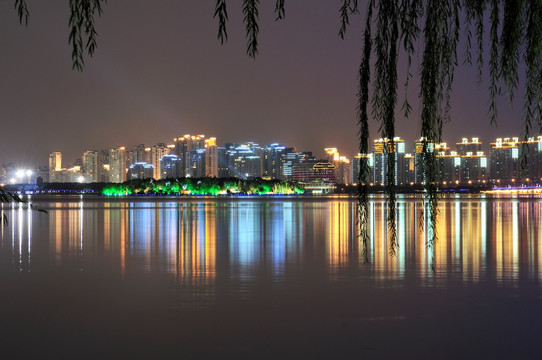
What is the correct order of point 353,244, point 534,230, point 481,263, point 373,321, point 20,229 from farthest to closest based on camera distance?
point 20,229, point 534,230, point 353,244, point 481,263, point 373,321

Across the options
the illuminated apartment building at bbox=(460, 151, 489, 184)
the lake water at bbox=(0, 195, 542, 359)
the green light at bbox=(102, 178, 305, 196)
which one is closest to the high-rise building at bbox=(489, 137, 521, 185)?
the lake water at bbox=(0, 195, 542, 359)

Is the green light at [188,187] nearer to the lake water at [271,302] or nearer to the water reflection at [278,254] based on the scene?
the water reflection at [278,254]

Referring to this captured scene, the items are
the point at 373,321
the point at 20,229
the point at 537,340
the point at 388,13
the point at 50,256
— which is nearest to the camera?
the point at 388,13

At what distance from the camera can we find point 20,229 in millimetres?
32688

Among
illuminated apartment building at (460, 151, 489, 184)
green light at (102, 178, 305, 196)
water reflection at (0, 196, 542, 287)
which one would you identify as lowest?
water reflection at (0, 196, 542, 287)

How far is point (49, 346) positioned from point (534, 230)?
2661 cm

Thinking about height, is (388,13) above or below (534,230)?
above

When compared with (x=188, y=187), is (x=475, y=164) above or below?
above

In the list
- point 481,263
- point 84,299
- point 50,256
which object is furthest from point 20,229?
point 481,263

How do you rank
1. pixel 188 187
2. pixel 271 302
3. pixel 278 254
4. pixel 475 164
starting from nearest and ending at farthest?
1. pixel 271 302
2. pixel 278 254
3. pixel 188 187
4. pixel 475 164

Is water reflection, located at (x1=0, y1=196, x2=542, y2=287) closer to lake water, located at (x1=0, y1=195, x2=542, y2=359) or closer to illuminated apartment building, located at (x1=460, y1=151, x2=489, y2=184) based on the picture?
lake water, located at (x1=0, y1=195, x2=542, y2=359)

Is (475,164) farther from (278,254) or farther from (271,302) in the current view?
(271,302)

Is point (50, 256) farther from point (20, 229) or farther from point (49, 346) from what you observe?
point (20, 229)

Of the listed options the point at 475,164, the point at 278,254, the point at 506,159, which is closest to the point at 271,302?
the point at 278,254
